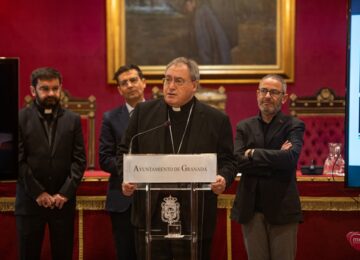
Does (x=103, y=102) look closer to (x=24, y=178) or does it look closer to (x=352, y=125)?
(x=24, y=178)

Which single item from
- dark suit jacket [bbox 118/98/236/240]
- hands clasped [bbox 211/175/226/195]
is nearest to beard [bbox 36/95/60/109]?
dark suit jacket [bbox 118/98/236/240]

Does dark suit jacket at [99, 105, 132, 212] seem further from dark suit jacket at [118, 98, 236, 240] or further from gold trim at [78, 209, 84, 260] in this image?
gold trim at [78, 209, 84, 260]

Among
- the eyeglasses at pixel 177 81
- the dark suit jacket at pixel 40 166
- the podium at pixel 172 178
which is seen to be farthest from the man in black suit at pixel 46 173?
the podium at pixel 172 178

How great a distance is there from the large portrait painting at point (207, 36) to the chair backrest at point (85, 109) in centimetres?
38

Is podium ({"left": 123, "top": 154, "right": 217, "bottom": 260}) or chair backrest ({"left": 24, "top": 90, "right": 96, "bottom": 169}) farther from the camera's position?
chair backrest ({"left": 24, "top": 90, "right": 96, "bottom": 169})

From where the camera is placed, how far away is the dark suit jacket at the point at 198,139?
3.07 metres

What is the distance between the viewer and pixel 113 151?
3.92m

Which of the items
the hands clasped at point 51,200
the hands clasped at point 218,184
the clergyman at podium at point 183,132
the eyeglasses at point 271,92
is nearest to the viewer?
the hands clasped at point 218,184

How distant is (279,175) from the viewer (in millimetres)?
Result: 3562

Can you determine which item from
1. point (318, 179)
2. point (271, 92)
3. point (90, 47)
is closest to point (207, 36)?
point (90, 47)

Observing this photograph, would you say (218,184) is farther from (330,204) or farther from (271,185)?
(330,204)

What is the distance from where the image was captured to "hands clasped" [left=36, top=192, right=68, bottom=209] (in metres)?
3.76

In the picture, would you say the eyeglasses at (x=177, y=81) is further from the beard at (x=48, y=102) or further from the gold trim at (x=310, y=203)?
the gold trim at (x=310, y=203)

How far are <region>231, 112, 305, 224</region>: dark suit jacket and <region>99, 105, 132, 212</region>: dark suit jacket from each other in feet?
2.57
